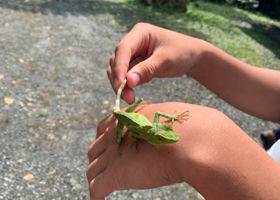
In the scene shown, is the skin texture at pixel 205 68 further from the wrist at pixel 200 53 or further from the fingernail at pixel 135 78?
the fingernail at pixel 135 78

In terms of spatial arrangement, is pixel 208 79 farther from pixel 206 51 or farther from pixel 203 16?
pixel 203 16

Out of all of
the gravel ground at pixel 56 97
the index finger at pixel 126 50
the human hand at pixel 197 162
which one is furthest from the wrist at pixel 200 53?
the gravel ground at pixel 56 97

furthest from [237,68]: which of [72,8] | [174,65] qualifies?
[72,8]

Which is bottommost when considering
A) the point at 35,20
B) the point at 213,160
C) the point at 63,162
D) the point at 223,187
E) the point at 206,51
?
the point at 63,162

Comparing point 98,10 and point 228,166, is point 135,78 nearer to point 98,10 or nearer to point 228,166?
point 228,166

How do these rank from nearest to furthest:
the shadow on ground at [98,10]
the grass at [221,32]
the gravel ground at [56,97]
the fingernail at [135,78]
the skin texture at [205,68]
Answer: the fingernail at [135,78], the skin texture at [205,68], the gravel ground at [56,97], the shadow on ground at [98,10], the grass at [221,32]

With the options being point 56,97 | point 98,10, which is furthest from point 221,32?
point 56,97

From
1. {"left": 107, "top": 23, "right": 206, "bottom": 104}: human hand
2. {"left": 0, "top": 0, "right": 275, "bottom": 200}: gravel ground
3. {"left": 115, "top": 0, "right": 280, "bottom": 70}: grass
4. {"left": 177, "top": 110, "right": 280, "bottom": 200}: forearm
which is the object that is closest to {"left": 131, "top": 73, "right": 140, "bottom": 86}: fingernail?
{"left": 107, "top": 23, "right": 206, "bottom": 104}: human hand

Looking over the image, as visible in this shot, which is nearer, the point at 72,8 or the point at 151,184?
the point at 151,184
